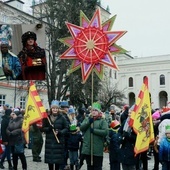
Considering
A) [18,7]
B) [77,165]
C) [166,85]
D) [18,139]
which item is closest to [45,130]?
[18,139]

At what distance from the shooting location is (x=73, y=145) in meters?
9.54

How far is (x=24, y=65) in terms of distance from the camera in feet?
18.4

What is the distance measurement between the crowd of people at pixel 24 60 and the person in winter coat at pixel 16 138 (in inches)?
151

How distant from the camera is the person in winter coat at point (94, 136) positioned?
7188 millimetres

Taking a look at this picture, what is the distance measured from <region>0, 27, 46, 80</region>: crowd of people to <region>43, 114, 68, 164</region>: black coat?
2346 mm

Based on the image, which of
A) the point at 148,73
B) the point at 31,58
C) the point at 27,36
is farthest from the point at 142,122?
the point at 148,73

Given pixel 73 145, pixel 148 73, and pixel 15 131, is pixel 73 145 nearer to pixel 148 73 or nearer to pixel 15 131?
pixel 15 131

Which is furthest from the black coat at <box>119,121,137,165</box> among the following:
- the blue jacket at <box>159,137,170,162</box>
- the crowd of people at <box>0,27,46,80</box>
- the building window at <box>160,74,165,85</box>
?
the building window at <box>160,74,165,85</box>

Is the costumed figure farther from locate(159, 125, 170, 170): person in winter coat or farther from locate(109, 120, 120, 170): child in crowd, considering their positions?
locate(159, 125, 170, 170): person in winter coat

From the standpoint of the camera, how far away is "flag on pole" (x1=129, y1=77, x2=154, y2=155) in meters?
7.15

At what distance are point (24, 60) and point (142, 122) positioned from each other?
10.4 ft

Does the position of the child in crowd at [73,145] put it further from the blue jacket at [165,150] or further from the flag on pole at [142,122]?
the blue jacket at [165,150]

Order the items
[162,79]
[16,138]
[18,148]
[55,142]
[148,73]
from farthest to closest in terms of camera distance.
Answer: [148,73] < [162,79] < [16,138] < [18,148] < [55,142]

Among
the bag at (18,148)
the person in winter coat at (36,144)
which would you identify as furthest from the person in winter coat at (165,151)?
the person in winter coat at (36,144)
